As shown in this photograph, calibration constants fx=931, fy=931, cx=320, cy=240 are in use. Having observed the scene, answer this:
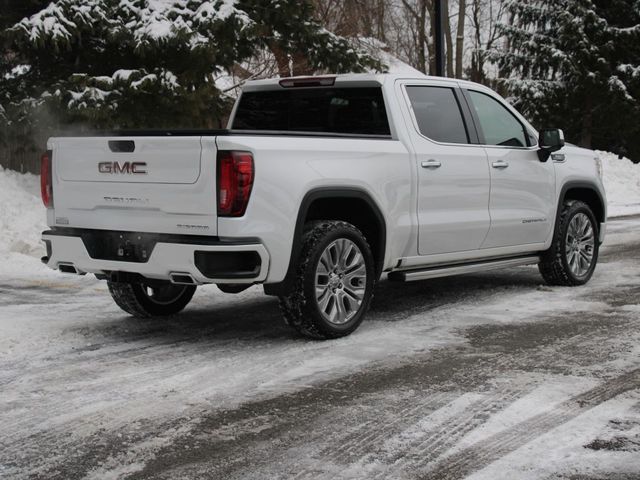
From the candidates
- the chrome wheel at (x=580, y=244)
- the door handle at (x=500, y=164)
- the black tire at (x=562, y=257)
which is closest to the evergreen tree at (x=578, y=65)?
the chrome wheel at (x=580, y=244)

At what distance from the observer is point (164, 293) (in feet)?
25.1

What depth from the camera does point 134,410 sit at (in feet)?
16.1

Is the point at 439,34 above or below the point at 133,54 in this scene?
above

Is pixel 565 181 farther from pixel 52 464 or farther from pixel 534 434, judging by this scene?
pixel 52 464

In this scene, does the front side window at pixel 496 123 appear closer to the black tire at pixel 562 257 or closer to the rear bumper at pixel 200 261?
the black tire at pixel 562 257

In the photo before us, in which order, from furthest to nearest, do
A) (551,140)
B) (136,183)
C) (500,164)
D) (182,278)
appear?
(551,140)
(500,164)
(136,183)
(182,278)

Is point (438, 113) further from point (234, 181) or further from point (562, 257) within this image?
point (234, 181)

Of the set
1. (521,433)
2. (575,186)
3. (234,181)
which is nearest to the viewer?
(521,433)

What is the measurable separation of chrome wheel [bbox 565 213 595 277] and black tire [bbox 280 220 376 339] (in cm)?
301

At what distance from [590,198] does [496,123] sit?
5.92 feet

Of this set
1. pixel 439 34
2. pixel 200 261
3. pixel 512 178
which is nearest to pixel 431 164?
pixel 512 178

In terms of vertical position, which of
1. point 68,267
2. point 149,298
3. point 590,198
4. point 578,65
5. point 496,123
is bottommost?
point 149,298

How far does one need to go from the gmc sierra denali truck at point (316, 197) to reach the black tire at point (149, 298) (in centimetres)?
1

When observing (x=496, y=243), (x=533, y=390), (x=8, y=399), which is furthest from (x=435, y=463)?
(x=496, y=243)
